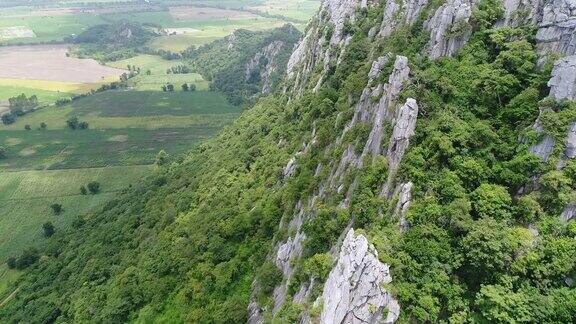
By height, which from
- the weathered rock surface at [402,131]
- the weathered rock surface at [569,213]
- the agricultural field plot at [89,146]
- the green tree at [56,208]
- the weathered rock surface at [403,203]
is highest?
the weathered rock surface at [402,131]

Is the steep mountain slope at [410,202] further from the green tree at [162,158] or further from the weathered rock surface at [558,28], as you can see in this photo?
the green tree at [162,158]

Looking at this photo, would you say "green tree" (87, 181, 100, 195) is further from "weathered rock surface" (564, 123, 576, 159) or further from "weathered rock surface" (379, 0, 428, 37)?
"weathered rock surface" (564, 123, 576, 159)

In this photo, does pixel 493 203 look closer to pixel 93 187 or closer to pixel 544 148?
pixel 544 148

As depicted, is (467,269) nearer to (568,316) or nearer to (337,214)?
(568,316)

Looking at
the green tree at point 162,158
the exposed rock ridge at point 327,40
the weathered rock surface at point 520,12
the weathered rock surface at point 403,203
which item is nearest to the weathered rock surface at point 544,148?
the weathered rock surface at point 403,203

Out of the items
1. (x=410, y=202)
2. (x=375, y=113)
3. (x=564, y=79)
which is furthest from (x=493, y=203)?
(x=375, y=113)

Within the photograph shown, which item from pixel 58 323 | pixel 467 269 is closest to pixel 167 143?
pixel 58 323
